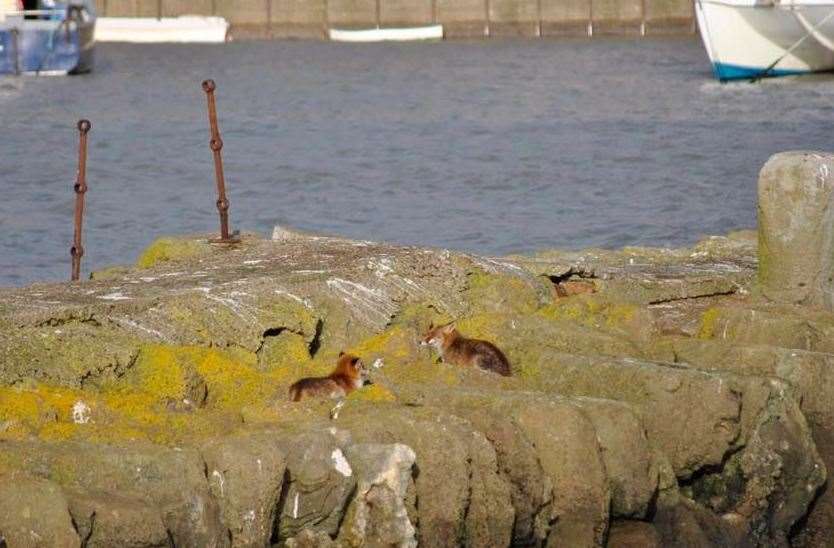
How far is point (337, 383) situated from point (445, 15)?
52.1 meters

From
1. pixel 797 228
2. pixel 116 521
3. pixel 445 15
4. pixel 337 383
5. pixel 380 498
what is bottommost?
pixel 445 15

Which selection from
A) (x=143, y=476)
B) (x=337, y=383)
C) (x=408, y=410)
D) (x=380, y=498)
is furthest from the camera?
(x=337, y=383)

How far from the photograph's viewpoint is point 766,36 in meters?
42.8

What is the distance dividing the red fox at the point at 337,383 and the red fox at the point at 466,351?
673mm

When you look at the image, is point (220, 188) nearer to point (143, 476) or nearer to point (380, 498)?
point (380, 498)

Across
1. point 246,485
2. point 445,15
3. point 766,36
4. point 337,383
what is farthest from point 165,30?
point 246,485

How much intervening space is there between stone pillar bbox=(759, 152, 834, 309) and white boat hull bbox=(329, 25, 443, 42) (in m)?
48.6

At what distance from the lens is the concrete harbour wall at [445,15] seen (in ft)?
192

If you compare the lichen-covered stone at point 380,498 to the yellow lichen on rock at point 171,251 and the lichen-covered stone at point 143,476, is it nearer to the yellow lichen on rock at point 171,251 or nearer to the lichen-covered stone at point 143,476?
the lichen-covered stone at point 143,476

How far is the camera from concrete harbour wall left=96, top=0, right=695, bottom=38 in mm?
58438

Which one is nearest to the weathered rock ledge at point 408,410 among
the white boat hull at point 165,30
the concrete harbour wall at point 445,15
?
the concrete harbour wall at point 445,15

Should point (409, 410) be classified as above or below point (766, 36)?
above

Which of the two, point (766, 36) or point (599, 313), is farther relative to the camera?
point (766, 36)

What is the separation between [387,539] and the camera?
8.23 meters
